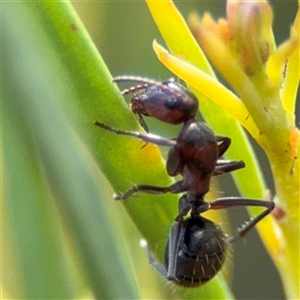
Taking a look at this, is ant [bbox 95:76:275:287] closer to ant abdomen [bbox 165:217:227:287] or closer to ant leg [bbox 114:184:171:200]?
ant abdomen [bbox 165:217:227:287]

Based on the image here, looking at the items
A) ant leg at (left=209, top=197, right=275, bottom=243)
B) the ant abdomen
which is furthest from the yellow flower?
the ant abdomen

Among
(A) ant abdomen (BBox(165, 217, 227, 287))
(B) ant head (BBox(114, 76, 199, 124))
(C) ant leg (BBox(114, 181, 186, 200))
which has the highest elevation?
(C) ant leg (BBox(114, 181, 186, 200))

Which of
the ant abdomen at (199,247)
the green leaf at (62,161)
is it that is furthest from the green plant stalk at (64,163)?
the ant abdomen at (199,247)

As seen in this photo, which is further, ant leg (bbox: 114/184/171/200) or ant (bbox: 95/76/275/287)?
ant (bbox: 95/76/275/287)

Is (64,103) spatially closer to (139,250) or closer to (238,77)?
(238,77)

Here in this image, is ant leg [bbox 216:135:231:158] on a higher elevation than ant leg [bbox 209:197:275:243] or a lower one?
higher

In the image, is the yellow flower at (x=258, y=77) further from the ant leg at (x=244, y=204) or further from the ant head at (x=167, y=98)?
the ant head at (x=167, y=98)

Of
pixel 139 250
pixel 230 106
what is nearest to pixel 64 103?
pixel 230 106

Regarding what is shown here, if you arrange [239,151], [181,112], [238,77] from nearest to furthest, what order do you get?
[238,77] → [239,151] → [181,112]

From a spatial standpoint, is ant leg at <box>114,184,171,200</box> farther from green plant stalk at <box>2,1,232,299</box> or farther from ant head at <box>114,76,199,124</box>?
ant head at <box>114,76,199,124</box>
